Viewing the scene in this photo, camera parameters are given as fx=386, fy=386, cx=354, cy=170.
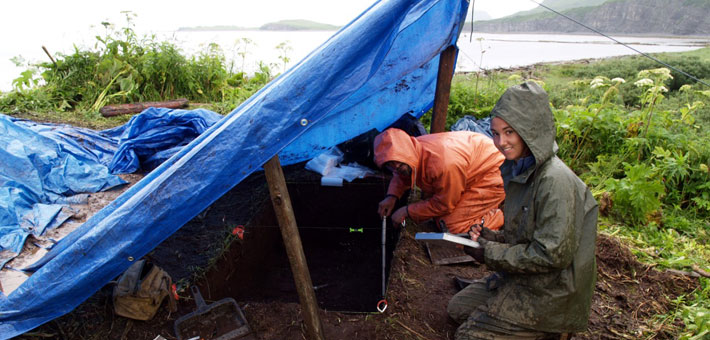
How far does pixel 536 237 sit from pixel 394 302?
142 centimetres

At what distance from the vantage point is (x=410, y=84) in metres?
4.55

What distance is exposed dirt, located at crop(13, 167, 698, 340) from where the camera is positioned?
108 inches

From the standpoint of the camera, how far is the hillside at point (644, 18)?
72.0 ft

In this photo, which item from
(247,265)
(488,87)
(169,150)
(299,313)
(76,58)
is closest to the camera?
(299,313)

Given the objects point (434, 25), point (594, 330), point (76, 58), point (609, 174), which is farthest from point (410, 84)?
point (76, 58)

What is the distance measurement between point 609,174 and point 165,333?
4.95 m

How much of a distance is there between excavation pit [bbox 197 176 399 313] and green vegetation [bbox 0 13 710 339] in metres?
2.30

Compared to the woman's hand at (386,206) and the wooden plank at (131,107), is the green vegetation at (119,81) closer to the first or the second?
the wooden plank at (131,107)

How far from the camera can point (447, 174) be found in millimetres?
3158

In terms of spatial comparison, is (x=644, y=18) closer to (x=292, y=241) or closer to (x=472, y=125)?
(x=472, y=125)

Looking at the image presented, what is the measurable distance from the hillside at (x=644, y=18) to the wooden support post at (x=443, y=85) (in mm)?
23068

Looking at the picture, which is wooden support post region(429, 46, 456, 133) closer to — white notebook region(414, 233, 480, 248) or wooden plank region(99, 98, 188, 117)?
white notebook region(414, 233, 480, 248)

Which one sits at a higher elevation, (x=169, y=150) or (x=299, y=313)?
(x=169, y=150)

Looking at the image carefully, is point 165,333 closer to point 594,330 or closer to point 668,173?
point 594,330
